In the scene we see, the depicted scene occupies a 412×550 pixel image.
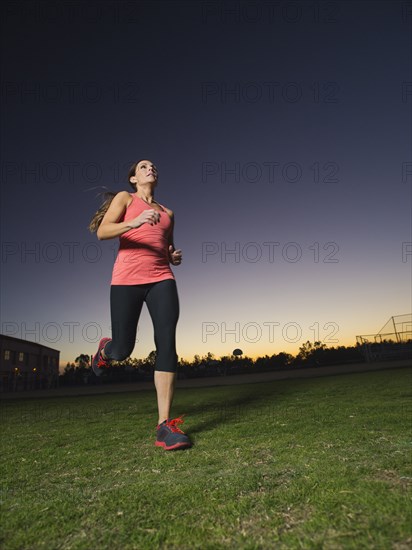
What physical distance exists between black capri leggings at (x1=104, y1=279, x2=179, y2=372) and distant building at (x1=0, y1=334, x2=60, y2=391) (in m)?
43.9

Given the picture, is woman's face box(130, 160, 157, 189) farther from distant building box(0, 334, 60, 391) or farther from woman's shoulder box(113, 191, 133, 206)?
distant building box(0, 334, 60, 391)

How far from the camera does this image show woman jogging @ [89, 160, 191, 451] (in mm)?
3084

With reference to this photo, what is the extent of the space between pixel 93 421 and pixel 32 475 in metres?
2.42

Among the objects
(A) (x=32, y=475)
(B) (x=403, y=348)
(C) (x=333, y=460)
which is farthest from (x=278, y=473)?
(B) (x=403, y=348)

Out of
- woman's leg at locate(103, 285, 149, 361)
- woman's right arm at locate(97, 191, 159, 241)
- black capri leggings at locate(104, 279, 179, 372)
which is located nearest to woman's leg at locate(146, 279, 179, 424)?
black capri leggings at locate(104, 279, 179, 372)

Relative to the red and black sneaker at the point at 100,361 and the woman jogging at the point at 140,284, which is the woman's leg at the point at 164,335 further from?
the red and black sneaker at the point at 100,361

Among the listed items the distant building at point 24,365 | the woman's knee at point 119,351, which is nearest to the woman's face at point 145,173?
the woman's knee at point 119,351

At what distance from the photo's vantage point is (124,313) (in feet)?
10.6

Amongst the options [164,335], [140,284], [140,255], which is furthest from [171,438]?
[140,255]

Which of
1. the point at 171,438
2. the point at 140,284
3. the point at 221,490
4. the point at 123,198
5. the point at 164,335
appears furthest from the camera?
the point at 123,198

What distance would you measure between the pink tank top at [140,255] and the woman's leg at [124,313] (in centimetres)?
7

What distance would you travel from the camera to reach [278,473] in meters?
1.80

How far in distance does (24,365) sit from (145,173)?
197ft

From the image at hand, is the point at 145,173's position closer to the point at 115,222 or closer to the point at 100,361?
the point at 115,222
